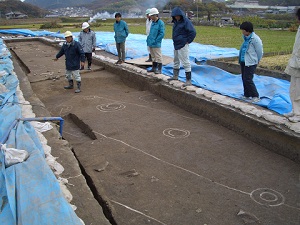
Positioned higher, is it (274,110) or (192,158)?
(274,110)

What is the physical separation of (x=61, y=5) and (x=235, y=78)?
101 metres

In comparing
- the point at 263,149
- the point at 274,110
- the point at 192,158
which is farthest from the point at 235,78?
the point at 192,158

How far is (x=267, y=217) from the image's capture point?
10.5 ft

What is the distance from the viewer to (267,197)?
352 centimetres

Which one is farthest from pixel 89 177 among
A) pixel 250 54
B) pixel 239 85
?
pixel 239 85

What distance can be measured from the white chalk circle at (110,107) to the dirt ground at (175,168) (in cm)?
2

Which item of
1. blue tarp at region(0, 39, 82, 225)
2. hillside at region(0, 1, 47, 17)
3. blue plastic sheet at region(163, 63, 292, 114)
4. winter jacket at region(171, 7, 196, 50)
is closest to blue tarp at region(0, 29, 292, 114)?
blue plastic sheet at region(163, 63, 292, 114)

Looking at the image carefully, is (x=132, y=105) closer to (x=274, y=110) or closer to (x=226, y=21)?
(x=274, y=110)

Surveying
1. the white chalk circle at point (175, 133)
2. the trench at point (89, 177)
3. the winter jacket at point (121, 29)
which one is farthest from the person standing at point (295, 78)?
the winter jacket at point (121, 29)

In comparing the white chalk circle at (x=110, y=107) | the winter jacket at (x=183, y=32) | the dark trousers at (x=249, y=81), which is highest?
the winter jacket at (x=183, y=32)

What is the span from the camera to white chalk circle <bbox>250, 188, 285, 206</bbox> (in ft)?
11.2

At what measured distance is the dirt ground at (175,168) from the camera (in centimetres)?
329

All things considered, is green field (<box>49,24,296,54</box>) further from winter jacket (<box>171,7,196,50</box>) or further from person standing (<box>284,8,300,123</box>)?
person standing (<box>284,8,300,123</box>)

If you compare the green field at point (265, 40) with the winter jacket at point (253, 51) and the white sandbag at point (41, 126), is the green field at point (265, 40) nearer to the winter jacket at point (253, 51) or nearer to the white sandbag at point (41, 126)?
the winter jacket at point (253, 51)
